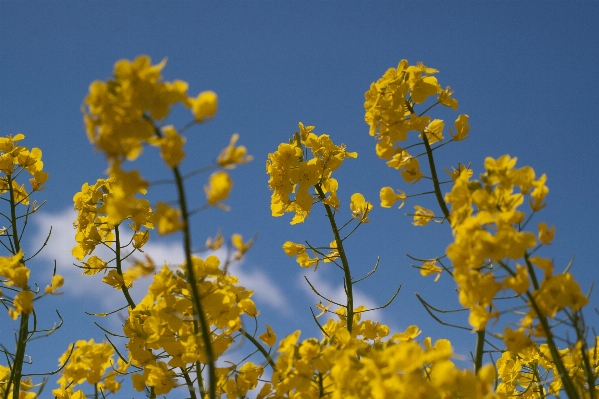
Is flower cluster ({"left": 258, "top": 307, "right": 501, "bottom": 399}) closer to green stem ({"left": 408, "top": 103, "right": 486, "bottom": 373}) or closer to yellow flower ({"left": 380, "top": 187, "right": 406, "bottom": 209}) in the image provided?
green stem ({"left": 408, "top": 103, "right": 486, "bottom": 373})

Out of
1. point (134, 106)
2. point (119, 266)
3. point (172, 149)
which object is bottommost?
point (172, 149)

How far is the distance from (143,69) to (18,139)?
108 inches

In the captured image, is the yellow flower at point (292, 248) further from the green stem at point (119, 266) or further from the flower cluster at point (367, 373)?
the flower cluster at point (367, 373)

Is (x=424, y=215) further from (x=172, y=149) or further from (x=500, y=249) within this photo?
(x=172, y=149)

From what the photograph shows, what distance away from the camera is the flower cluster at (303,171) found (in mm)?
3596

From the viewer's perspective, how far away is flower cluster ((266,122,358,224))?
3.60 m

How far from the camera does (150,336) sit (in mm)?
2395

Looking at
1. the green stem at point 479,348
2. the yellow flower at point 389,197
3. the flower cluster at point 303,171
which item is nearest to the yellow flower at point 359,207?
the flower cluster at point 303,171

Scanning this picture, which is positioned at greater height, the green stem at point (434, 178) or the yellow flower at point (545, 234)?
the green stem at point (434, 178)

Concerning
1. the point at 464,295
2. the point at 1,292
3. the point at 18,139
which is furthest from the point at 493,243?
the point at 18,139

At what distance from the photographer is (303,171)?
3.58 meters

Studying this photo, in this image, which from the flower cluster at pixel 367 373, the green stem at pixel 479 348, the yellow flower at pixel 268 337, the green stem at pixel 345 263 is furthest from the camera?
the green stem at pixel 345 263

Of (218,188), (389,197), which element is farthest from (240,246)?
(389,197)

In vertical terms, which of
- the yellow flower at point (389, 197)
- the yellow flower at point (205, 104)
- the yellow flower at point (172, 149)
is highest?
the yellow flower at point (389, 197)
